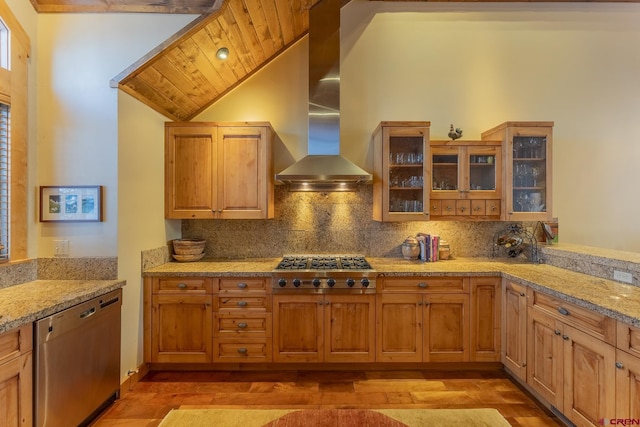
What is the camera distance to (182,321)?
8.75 ft

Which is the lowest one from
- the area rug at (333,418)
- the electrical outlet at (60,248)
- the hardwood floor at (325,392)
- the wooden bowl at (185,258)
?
the hardwood floor at (325,392)

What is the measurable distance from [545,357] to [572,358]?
0.26 m

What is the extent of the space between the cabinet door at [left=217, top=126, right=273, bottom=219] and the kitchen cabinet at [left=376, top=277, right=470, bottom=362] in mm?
1490

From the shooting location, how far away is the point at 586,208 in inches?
130

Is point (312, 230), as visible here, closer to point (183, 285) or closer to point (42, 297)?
point (183, 285)

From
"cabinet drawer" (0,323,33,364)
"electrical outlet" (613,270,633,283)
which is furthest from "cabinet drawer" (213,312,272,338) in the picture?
"electrical outlet" (613,270,633,283)

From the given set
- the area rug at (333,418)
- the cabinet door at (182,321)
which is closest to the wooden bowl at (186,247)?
the cabinet door at (182,321)

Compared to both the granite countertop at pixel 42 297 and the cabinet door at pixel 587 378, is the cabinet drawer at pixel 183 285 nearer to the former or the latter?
the granite countertop at pixel 42 297

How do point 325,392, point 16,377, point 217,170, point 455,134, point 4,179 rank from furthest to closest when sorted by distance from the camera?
point 455,134 < point 217,170 < point 325,392 < point 4,179 < point 16,377

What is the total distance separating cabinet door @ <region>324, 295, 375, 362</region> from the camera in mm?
2658

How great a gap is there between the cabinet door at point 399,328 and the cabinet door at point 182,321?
158 cm

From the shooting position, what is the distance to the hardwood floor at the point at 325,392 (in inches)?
86.7

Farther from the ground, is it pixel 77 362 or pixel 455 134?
pixel 455 134

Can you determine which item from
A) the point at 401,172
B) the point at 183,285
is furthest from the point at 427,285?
the point at 183,285
